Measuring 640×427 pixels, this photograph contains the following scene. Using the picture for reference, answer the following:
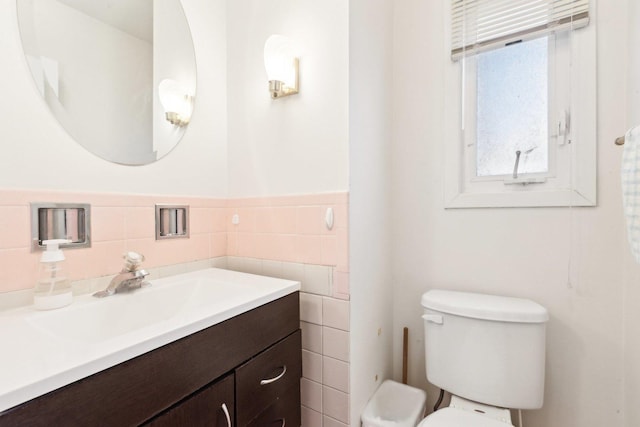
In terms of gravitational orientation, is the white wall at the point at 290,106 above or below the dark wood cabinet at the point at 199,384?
above

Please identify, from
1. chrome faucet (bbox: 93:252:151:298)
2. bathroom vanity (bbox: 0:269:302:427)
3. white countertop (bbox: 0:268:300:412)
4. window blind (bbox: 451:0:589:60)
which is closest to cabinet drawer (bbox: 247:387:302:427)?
bathroom vanity (bbox: 0:269:302:427)

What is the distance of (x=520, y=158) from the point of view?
121 cm

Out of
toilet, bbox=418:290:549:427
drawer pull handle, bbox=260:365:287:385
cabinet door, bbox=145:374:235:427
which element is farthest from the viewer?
toilet, bbox=418:290:549:427

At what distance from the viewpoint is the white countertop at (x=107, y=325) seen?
449 millimetres

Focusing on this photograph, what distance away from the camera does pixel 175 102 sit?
1.16m

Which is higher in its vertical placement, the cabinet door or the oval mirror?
the oval mirror

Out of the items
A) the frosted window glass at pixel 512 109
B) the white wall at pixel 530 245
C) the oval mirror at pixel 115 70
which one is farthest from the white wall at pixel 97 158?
the frosted window glass at pixel 512 109

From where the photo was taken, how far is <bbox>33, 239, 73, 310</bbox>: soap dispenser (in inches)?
28.6

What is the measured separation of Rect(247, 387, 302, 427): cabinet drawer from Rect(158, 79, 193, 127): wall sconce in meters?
1.08

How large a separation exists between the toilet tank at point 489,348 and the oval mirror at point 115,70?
4.21 feet

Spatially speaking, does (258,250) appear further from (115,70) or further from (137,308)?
(115,70)

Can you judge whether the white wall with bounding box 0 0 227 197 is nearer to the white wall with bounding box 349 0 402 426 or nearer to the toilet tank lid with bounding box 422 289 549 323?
the white wall with bounding box 349 0 402 426

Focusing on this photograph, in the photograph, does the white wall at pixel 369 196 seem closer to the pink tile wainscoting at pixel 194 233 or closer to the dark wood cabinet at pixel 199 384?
the pink tile wainscoting at pixel 194 233

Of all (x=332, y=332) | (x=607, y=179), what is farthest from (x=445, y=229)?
(x=332, y=332)
